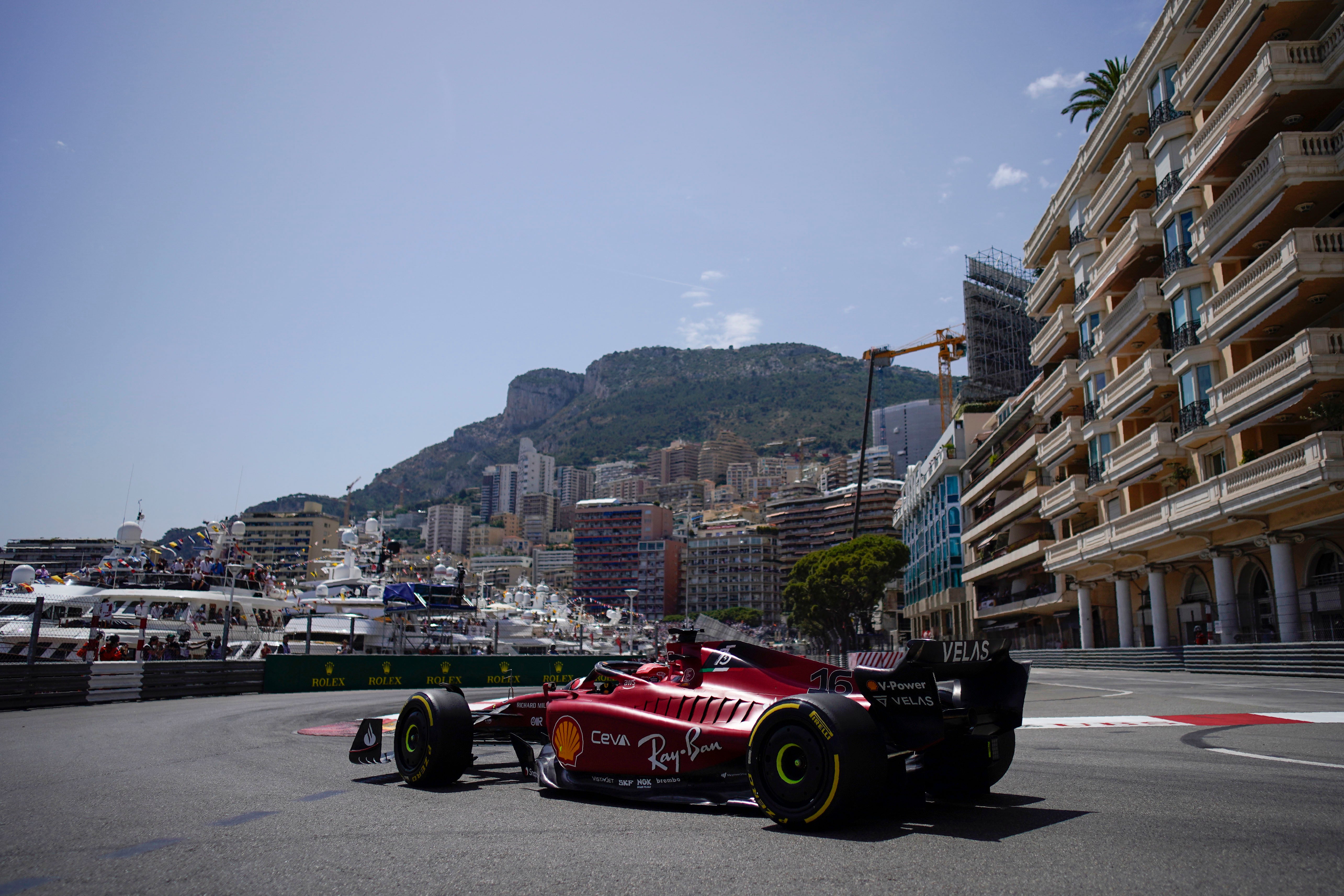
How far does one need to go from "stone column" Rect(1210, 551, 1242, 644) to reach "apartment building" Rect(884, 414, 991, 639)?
32.6m

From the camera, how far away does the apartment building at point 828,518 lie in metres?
172

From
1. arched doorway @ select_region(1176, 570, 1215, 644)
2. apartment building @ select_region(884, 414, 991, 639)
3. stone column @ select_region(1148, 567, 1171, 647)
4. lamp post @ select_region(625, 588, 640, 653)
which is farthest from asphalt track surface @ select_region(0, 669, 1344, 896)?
apartment building @ select_region(884, 414, 991, 639)

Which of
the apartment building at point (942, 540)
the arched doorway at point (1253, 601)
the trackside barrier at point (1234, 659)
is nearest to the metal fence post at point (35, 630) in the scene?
the trackside barrier at point (1234, 659)

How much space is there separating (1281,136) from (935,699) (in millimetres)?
26328

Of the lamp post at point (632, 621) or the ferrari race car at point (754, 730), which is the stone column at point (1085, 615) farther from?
the ferrari race car at point (754, 730)

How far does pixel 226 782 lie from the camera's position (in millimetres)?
7977

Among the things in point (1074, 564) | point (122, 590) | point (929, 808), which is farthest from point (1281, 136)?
point (122, 590)

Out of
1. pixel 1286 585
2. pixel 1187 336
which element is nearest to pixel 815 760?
pixel 1286 585

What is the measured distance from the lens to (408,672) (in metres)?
28.5

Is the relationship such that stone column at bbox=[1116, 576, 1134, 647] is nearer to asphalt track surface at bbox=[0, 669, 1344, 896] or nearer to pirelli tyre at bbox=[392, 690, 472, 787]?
asphalt track surface at bbox=[0, 669, 1344, 896]

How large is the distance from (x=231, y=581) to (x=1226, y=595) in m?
40.1

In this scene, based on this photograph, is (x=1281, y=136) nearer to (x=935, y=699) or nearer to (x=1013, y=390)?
(x=935, y=699)

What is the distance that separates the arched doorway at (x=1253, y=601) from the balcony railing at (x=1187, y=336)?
7.56m

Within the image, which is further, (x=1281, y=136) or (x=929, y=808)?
(x=1281, y=136)
